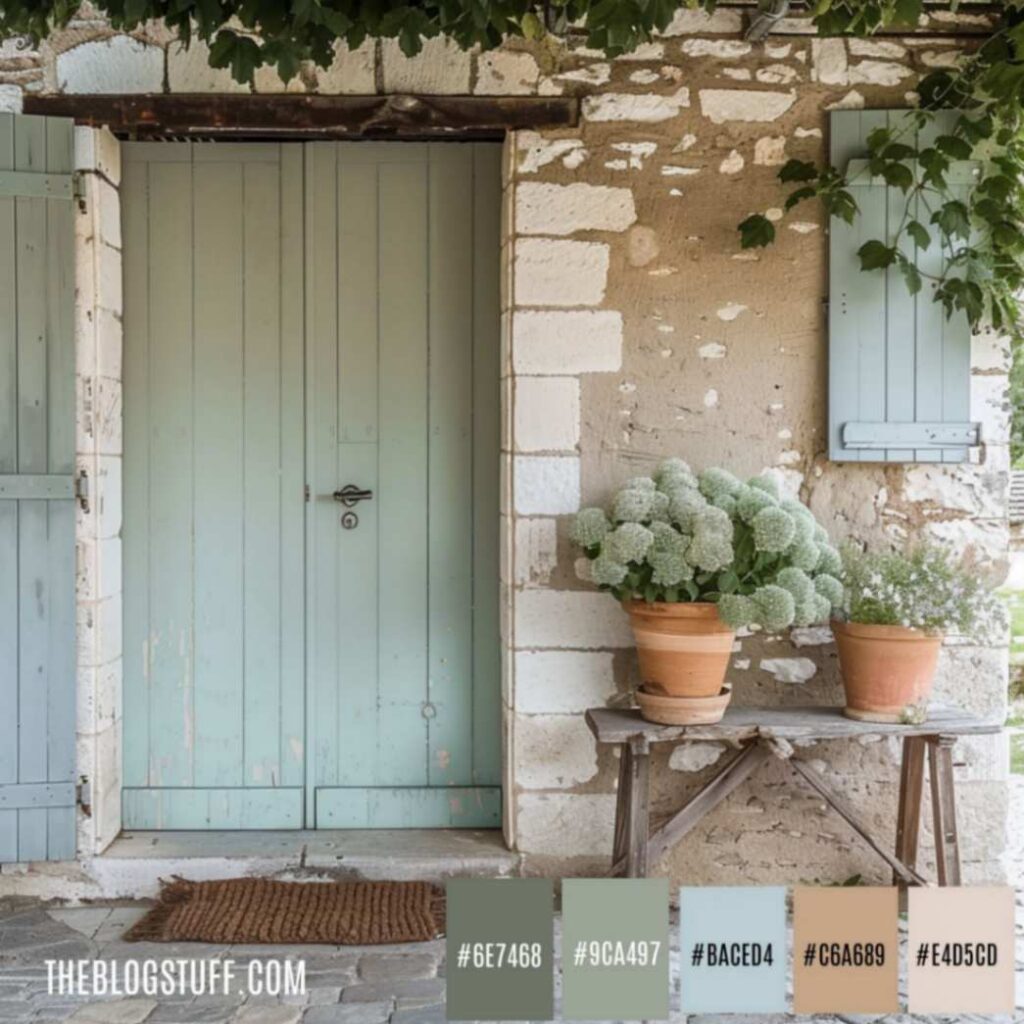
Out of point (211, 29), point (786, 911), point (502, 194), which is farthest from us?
point (502, 194)

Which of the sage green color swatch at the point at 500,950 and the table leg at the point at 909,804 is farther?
the table leg at the point at 909,804

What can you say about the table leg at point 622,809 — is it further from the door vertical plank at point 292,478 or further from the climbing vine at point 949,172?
the climbing vine at point 949,172

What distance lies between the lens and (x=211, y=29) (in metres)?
2.74

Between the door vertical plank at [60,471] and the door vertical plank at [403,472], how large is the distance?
3.09ft

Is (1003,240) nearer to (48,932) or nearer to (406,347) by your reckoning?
(406,347)

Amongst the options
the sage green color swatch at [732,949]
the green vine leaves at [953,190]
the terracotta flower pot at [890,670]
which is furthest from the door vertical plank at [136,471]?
the terracotta flower pot at [890,670]

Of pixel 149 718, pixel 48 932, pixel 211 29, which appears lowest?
pixel 48 932

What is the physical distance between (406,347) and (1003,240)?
6.07 ft

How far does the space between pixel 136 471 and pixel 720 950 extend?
2279mm

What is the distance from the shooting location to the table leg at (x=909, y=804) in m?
3.53

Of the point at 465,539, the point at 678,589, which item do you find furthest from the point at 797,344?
the point at 465,539

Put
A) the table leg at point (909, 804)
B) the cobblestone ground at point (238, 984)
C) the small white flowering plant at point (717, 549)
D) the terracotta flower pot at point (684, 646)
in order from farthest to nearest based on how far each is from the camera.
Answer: the table leg at point (909, 804), the terracotta flower pot at point (684, 646), the small white flowering plant at point (717, 549), the cobblestone ground at point (238, 984)

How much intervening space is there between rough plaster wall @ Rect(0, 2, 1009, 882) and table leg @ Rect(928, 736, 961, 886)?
→ 0.27 metres

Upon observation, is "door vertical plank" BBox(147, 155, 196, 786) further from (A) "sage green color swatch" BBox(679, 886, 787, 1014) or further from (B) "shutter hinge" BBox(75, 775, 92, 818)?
(A) "sage green color swatch" BBox(679, 886, 787, 1014)
